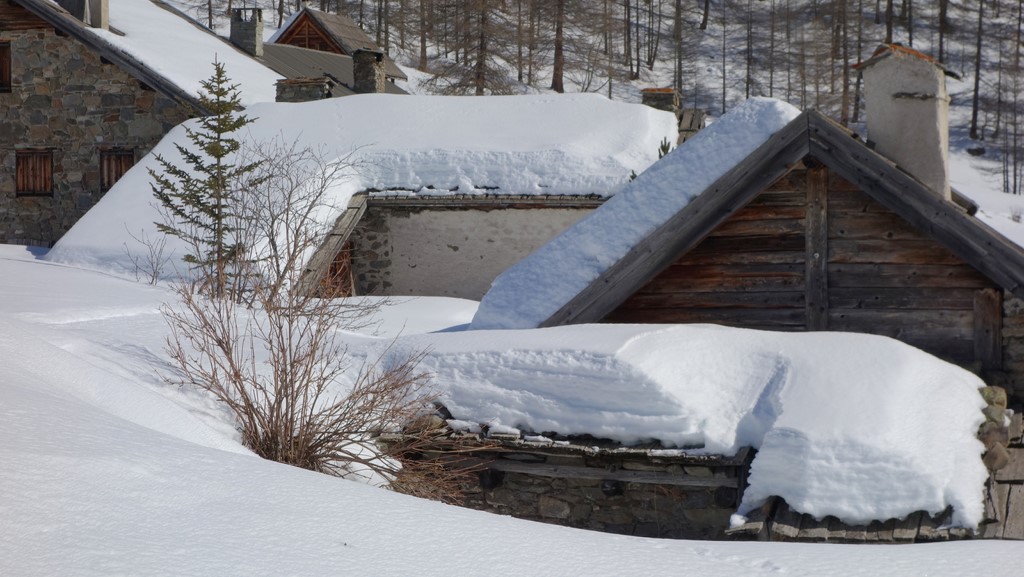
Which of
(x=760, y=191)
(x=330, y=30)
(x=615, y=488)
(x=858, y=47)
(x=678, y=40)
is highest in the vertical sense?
(x=678, y=40)

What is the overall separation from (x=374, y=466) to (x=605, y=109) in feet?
38.4

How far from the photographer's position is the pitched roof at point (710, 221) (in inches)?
351

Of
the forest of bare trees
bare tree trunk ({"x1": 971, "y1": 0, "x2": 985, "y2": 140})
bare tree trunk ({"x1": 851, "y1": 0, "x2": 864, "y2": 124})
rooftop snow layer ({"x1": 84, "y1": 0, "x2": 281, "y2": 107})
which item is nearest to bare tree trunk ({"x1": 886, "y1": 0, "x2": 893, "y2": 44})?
the forest of bare trees

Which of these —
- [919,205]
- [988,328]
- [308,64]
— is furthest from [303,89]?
[988,328]

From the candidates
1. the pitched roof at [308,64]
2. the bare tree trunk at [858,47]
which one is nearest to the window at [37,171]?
the pitched roof at [308,64]

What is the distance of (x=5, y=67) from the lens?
2009 cm

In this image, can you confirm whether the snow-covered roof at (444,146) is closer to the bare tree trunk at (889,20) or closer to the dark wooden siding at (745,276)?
the dark wooden siding at (745,276)

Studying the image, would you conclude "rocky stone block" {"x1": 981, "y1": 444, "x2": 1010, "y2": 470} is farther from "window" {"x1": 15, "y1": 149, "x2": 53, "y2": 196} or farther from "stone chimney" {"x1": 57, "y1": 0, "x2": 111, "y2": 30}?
"stone chimney" {"x1": 57, "y1": 0, "x2": 111, "y2": 30}

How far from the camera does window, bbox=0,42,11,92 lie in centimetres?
2000

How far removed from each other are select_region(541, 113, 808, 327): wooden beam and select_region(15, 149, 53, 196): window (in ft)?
46.3

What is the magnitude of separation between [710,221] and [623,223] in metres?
0.75

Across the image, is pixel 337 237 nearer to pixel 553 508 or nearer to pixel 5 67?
pixel 553 508

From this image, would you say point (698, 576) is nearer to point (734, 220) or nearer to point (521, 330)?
point (521, 330)

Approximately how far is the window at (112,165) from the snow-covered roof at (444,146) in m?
1.68
